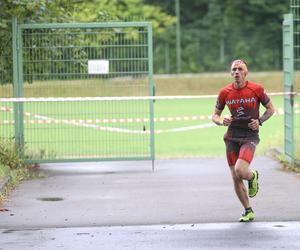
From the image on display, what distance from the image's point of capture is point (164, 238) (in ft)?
28.5

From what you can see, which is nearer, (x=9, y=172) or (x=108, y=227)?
(x=108, y=227)

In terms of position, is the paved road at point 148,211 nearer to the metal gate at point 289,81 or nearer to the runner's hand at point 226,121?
the metal gate at point 289,81

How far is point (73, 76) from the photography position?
14820mm

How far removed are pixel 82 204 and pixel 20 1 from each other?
441 centimetres

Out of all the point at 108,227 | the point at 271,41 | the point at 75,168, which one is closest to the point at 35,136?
the point at 75,168

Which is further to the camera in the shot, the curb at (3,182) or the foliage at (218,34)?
the foliage at (218,34)

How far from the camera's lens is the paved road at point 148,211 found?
8578mm

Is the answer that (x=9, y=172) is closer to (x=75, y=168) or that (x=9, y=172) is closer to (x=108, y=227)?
(x=75, y=168)

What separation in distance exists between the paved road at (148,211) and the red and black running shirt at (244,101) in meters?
1.18

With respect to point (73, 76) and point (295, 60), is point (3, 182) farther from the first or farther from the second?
point (295, 60)

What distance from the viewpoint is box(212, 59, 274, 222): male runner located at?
9.51 meters

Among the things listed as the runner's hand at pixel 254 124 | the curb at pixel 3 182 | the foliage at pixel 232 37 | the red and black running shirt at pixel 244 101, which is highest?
the foliage at pixel 232 37

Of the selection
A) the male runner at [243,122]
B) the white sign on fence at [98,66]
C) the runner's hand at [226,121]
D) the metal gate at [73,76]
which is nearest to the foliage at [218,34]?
the metal gate at [73,76]

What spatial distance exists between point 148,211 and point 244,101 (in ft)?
6.21
